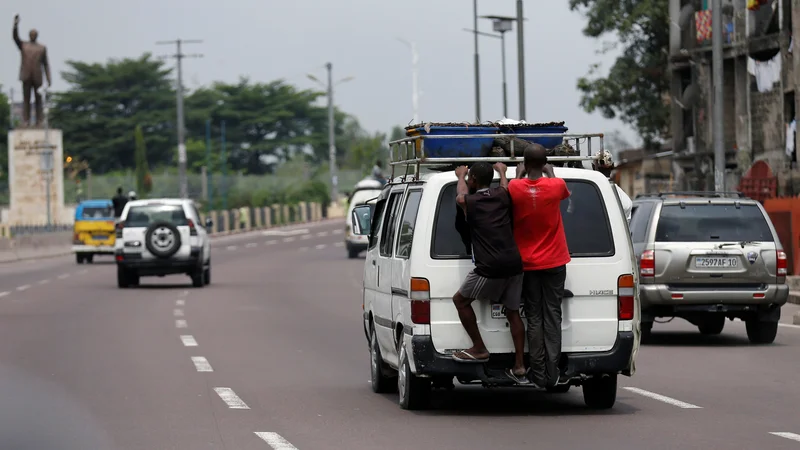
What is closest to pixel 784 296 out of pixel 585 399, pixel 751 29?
pixel 585 399

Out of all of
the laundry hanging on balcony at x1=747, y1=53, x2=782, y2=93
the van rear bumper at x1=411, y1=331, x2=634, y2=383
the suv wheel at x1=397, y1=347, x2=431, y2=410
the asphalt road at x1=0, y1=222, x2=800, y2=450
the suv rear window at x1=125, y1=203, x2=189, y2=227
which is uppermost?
the laundry hanging on balcony at x1=747, y1=53, x2=782, y2=93

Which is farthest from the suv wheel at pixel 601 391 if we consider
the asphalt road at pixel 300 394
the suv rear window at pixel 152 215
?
the suv rear window at pixel 152 215

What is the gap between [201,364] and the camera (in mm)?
15953

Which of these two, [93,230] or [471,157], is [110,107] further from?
[471,157]

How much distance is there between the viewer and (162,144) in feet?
398

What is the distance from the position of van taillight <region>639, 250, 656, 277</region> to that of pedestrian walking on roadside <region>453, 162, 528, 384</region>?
22.4ft

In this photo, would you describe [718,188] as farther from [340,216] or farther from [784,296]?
[340,216]

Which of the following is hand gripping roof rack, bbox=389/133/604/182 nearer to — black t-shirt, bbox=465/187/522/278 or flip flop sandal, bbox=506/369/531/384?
black t-shirt, bbox=465/187/522/278

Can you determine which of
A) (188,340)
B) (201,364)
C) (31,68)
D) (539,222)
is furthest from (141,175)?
(539,222)

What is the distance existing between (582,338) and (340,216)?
9065cm

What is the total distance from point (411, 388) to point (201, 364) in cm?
491

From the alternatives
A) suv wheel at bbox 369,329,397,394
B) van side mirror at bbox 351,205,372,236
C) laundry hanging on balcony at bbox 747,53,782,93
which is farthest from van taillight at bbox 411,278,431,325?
laundry hanging on balcony at bbox 747,53,782,93

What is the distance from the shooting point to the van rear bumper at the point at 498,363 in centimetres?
1102

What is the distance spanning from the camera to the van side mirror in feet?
45.8
